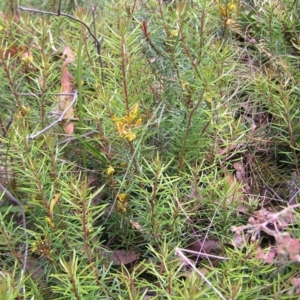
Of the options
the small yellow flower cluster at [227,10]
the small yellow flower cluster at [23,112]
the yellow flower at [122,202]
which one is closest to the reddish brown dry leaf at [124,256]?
the yellow flower at [122,202]

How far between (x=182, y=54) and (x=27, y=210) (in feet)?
2.09

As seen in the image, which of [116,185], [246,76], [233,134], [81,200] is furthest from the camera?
[246,76]

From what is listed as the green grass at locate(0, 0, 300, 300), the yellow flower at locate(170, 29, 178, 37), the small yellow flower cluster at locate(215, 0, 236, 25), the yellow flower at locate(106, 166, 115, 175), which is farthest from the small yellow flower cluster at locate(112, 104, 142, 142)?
the small yellow flower cluster at locate(215, 0, 236, 25)

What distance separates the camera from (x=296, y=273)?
1.24m

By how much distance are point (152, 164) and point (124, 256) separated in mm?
286

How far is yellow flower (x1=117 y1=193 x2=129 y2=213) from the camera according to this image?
1.41m

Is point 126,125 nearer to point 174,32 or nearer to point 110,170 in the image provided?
point 110,170

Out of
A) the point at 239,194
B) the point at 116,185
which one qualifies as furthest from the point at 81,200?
the point at 239,194

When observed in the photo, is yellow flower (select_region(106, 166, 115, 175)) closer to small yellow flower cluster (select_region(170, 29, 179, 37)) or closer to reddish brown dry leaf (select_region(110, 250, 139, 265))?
reddish brown dry leaf (select_region(110, 250, 139, 265))

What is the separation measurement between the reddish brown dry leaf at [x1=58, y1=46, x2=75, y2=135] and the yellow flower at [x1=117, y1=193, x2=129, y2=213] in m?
0.35

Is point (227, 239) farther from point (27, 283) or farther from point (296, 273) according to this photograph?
point (27, 283)

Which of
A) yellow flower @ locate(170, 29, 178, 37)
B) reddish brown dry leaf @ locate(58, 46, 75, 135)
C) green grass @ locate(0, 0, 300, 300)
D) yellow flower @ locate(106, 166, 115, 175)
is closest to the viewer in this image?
green grass @ locate(0, 0, 300, 300)

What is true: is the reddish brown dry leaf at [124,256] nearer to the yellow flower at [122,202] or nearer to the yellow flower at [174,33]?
the yellow flower at [122,202]

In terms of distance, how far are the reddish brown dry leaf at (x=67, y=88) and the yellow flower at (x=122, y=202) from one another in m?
0.35
